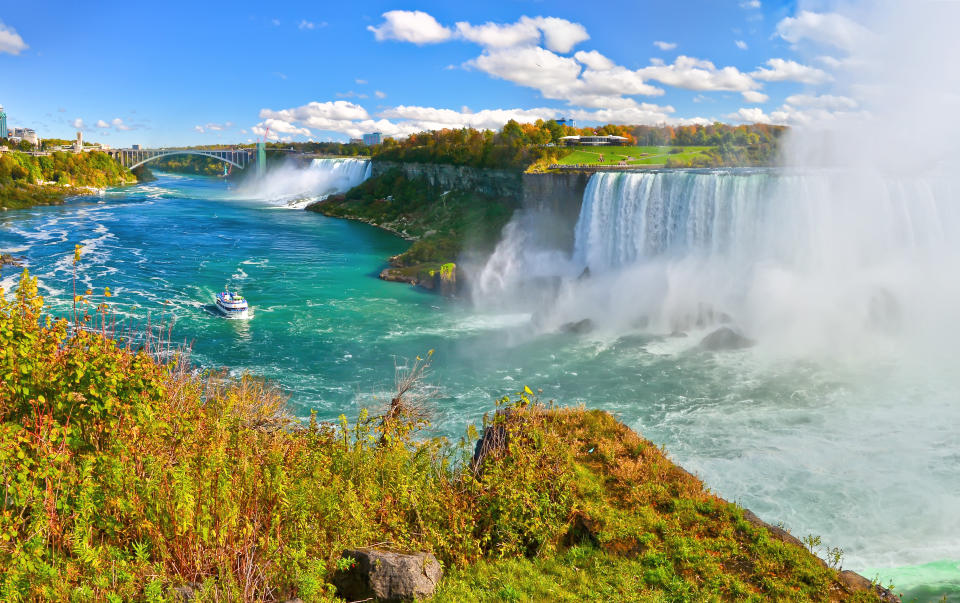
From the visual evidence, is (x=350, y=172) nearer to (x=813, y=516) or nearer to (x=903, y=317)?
(x=903, y=317)

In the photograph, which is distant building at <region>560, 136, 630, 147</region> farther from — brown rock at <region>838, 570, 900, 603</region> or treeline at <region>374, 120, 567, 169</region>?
brown rock at <region>838, 570, 900, 603</region>

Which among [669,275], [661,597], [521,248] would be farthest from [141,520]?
[521,248]

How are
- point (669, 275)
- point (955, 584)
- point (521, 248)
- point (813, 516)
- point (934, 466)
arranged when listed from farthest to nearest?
point (521, 248), point (669, 275), point (934, 466), point (813, 516), point (955, 584)

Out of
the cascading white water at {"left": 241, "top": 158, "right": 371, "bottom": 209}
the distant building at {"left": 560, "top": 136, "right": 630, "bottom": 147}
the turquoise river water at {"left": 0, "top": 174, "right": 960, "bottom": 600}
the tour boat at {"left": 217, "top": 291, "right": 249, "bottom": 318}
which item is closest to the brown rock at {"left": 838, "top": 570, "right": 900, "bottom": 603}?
the turquoise river water at {"left": 0, "top": 174, "right": 960, "bottom": 600}

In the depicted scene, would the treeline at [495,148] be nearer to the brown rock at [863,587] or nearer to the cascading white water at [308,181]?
the cascading white water at [308,181]

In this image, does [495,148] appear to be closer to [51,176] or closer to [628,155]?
[628,155]

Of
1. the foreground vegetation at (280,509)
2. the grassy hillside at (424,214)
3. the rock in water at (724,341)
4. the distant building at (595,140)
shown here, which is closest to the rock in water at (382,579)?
the foreground vegetation at (280,509)
